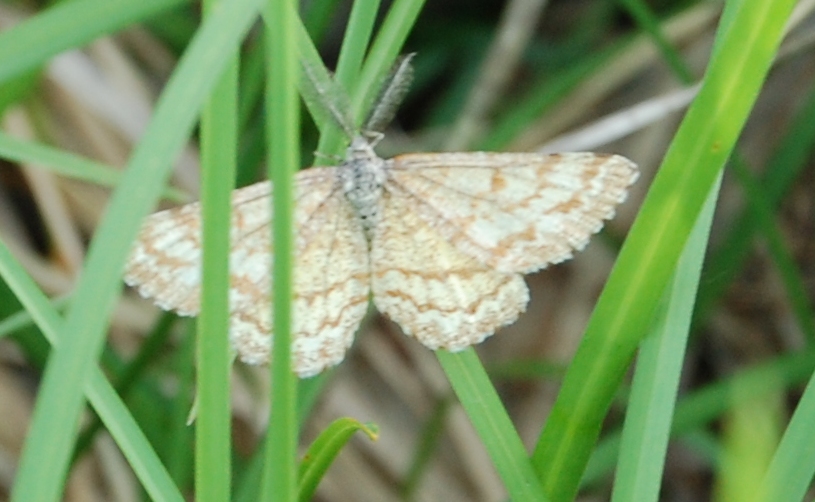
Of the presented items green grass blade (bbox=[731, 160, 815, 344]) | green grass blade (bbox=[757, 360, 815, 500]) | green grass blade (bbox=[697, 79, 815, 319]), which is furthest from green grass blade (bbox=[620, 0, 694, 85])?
green grass blade (bbox=[757, 360, 815, 500])

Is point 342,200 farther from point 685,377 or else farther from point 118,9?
point 685,377

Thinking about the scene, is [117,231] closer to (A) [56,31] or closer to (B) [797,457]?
(A) [56,31]

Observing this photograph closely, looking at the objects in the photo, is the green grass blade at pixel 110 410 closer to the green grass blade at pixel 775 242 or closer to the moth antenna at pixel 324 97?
the moth antenna at pixel 324 97

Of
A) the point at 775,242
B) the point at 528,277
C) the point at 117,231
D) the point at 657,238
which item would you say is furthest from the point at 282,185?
the point at 528,277

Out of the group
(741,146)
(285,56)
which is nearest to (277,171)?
(285,56)

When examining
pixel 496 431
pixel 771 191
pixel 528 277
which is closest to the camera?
pixel 496 431

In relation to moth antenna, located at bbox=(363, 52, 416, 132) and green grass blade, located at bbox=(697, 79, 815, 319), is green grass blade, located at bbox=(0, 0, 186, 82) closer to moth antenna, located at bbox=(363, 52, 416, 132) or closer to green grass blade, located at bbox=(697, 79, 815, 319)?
moth antenna, located at bbox=(363, 52, 416, 132)

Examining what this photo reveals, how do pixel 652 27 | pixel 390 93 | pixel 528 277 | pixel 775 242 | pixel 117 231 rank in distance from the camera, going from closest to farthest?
pixel 117 231 < pixel 390 93 < pixel 652 27 < pixel 775 242 < pixel 528 277
